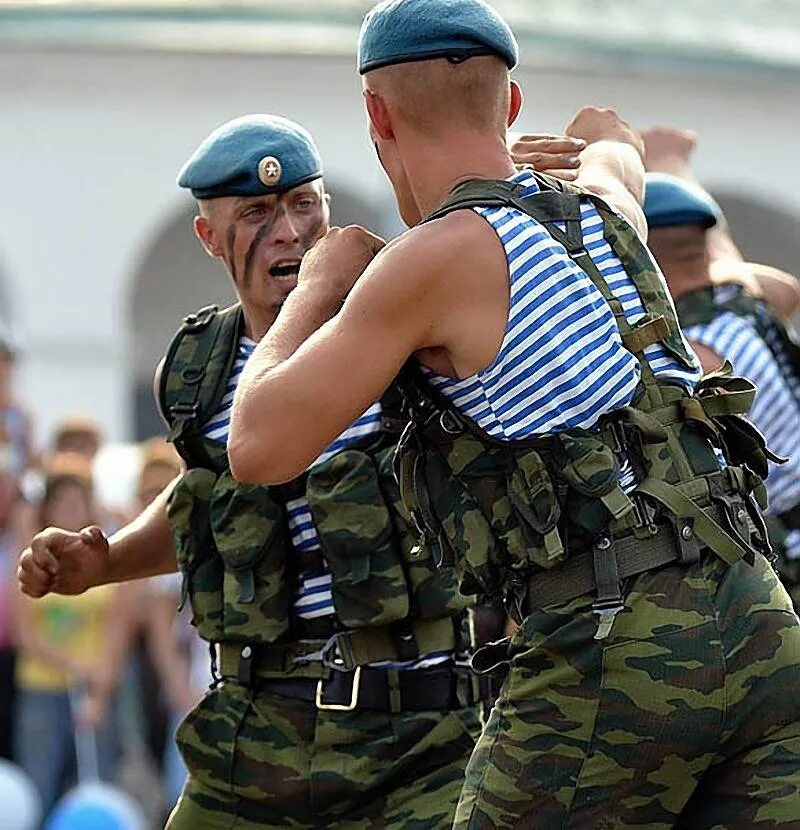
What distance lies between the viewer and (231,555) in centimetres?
520

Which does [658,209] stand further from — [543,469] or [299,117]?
[299,117]

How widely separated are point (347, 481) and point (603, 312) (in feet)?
3.93

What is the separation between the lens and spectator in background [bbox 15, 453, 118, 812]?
9.37 meters

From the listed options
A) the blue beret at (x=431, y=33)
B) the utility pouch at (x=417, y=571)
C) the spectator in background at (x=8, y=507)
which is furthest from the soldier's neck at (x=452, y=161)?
the spectator in background at (x=8, y=507)

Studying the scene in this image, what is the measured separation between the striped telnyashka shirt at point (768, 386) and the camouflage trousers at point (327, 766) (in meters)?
1.38

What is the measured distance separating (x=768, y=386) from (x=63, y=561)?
195 centimetres

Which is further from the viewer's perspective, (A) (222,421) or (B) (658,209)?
(B) (658,209)

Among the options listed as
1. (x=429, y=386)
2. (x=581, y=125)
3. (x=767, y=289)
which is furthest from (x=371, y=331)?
(x=767, y=289)

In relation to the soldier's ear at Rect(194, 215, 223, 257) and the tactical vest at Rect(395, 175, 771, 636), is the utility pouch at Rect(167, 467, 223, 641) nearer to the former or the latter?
the soldier's ear at Rect(194, 215, 223, 257)

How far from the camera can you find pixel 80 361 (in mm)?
21891

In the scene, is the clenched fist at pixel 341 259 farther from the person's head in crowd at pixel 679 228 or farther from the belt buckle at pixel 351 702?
the person's head in crowd at pixel 679 228

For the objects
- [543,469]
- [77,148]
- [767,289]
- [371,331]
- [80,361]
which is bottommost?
[80,361]

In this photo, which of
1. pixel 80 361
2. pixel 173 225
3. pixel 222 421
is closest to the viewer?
pixel 222 421

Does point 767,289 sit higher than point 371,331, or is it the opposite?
point 371,331
